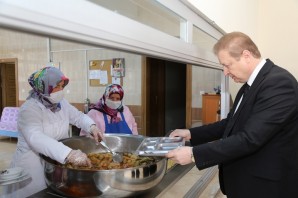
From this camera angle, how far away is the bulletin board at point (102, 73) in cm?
492

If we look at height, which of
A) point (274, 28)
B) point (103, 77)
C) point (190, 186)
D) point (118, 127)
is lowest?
point (190, 186)

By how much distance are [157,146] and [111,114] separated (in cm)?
111

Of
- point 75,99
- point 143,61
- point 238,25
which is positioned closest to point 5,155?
point 75,99

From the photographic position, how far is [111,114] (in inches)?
88.4

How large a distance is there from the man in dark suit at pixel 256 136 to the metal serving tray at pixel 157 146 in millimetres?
53

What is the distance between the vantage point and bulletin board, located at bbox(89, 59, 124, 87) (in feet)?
16.1

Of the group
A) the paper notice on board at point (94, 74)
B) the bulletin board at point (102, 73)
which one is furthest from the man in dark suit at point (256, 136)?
the paper notice on board at point (94, 74)

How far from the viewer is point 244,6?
9.78ft

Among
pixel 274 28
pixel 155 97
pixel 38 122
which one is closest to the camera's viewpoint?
pixel 38 122

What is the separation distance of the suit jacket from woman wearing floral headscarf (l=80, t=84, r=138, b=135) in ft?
3.94

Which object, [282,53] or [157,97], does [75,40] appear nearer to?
[282,53]

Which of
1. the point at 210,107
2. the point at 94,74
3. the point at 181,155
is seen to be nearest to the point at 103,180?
the point at 181,155

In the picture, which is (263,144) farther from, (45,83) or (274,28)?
(274,28)

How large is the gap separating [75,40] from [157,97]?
4.74 meters
